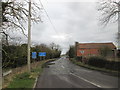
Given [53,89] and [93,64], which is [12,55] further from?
[93,64]

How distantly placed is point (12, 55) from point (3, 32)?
5174 millimetres

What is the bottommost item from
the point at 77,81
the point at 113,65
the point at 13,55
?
the point at 77,81

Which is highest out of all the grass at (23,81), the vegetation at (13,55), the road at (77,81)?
the vegetation at (13,55)

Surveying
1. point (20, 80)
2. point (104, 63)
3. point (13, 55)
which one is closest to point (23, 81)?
point (20, 80)

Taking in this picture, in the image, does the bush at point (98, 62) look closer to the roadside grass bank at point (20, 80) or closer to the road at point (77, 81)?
the road at point (77, 81)

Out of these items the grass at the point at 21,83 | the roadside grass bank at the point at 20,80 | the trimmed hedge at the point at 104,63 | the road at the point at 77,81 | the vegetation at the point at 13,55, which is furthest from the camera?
the trimmed hedge at the point at 104,63

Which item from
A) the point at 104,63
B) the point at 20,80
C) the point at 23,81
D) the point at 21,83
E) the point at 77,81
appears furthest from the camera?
the point at 104,63

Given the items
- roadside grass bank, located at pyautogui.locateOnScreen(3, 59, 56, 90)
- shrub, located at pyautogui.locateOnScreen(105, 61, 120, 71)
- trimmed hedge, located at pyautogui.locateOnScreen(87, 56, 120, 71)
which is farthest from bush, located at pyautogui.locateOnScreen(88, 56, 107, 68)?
roadside grass bank, located at pyautogui.locateOnScreen(3, 59, 56, 90)

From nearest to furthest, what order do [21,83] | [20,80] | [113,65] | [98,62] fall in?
1. [21,83]
2. [20,80]
3. [113,65]
4. [98,62]

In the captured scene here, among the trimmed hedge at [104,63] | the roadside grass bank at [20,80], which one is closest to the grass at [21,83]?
the roadside grass bank at [20,80]

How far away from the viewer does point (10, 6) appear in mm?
13336

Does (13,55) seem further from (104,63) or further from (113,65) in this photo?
(113,65)

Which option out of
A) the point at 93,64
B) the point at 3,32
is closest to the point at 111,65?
the point at 93,64

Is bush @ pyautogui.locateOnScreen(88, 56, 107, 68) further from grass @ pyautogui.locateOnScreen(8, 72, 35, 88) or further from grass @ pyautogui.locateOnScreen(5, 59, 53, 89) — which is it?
grass @ pyautogui.locateOnScreen(8, 72, 35, 88)
